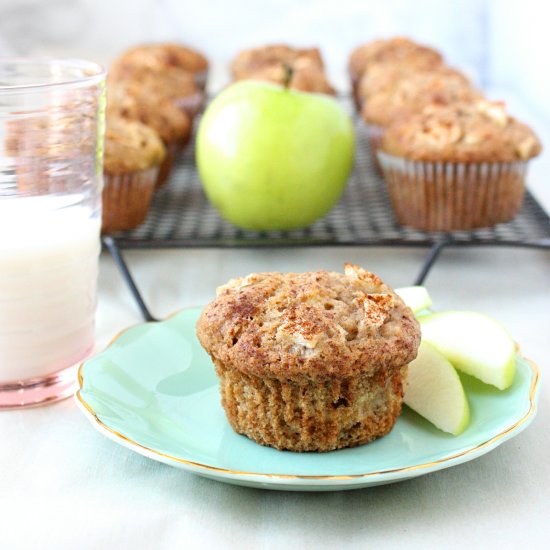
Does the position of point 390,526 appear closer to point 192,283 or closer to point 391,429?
point 391,429

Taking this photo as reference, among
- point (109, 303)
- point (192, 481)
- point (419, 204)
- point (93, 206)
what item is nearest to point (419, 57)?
point (419, 204)

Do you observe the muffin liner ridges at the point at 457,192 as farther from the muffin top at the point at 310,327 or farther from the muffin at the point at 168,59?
the muffin at the point at 168,59

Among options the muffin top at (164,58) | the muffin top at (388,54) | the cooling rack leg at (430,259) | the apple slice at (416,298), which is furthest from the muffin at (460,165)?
the muffin top at (164,58)

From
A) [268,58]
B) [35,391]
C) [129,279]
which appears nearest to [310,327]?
[35,391]

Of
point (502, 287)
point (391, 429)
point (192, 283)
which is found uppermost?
point (391, 429)

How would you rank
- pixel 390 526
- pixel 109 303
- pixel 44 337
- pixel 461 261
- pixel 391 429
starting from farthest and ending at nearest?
1. pixel 461 261
2. pixel 109 303
3. pixel 44 337
4. pixel 391 429
5. pixel 390 526

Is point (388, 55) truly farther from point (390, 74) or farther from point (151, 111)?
point (151, 111)
